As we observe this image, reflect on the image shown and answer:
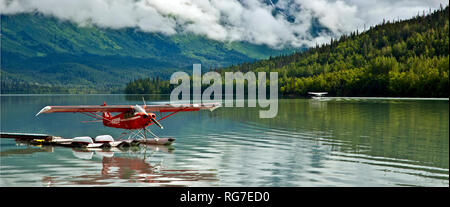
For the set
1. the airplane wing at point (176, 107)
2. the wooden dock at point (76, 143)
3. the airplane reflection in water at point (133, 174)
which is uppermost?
the airplane wing at point (176, 107)

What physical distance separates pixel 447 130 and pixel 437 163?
55.4ft

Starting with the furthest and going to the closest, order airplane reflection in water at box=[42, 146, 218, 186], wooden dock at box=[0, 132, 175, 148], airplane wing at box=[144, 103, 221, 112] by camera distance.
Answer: airplane wing at box=[144, 103, 221, 112] → wooden dock at box=[0, 132, 175, 148] → airplane reflection in water at box=[42, 146, 218, 186]

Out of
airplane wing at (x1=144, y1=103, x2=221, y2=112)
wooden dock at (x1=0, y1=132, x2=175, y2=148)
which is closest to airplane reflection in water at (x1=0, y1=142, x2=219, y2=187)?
wooden dock at (x1=0, y1=132, x2=175, y2=148)

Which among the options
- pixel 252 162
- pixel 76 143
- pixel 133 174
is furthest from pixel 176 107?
pixel 133 174

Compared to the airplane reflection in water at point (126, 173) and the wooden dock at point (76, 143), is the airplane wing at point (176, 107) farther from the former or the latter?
the airplane reflection in water at point (126, 173)

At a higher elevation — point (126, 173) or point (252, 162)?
point (252, 162)

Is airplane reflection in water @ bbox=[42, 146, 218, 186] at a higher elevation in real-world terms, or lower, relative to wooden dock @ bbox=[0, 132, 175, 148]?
lower

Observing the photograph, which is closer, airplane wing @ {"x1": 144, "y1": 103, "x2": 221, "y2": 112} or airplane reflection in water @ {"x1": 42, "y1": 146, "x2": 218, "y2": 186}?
airplane reflection in water @ {"x1": 42, "y1": 146, "x2": 218, "y2": 186}

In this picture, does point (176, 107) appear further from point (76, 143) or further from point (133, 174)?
point (133, 174)

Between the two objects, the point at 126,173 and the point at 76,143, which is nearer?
Result: the point at 126,173

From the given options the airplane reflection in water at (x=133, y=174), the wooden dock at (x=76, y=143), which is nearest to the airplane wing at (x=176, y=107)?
the wooden dock at (x=76, y=143)

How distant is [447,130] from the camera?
3522cm

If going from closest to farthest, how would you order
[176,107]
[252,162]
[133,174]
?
1. [133,174]
2. [252,162]
3. [176,107]

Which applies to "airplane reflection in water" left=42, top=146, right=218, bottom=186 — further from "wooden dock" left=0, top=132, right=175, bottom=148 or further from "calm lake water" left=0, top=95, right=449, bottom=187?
"wooden dock" left=0, top=132, right=175, bottom=148
